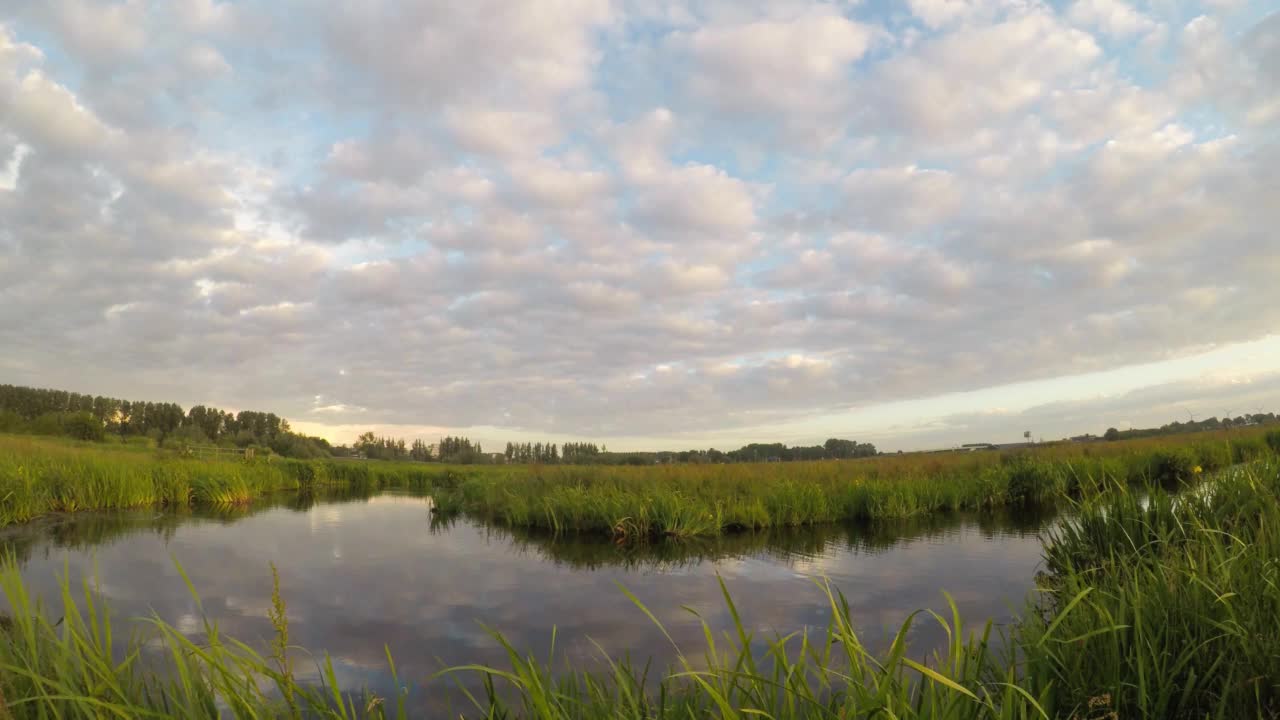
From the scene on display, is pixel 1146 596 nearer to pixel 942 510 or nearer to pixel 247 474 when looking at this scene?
pixel 942 510

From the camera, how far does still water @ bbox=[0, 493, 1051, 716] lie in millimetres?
6414

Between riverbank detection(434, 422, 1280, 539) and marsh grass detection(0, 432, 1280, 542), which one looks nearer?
riverbank detection(434, 422, 1280, 539)

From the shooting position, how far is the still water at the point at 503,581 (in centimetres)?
641

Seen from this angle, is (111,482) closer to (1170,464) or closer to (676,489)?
(676,489)

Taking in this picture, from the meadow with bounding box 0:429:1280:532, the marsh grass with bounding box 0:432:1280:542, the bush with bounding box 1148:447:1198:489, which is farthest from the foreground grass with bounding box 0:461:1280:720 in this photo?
the bush with bounding box 1148:447:1198:489

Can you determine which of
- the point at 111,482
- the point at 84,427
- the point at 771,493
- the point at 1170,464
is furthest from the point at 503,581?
the point at 84,427

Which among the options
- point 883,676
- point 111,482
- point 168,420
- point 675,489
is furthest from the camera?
point 168,420

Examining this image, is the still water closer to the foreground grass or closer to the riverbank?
the foreground grass

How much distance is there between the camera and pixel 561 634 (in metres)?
6.63

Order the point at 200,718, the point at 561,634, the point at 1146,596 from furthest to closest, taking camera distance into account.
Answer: the point at 561,634, the point at 1146,596, the point at 200,718

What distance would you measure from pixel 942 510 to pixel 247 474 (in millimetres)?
25948

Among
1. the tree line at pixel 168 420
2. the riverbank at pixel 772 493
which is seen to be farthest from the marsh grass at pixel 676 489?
the tree line at pixel 168 420

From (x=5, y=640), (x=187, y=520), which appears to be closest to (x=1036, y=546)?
(x=5, y=640)

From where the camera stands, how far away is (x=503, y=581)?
9.27 m
